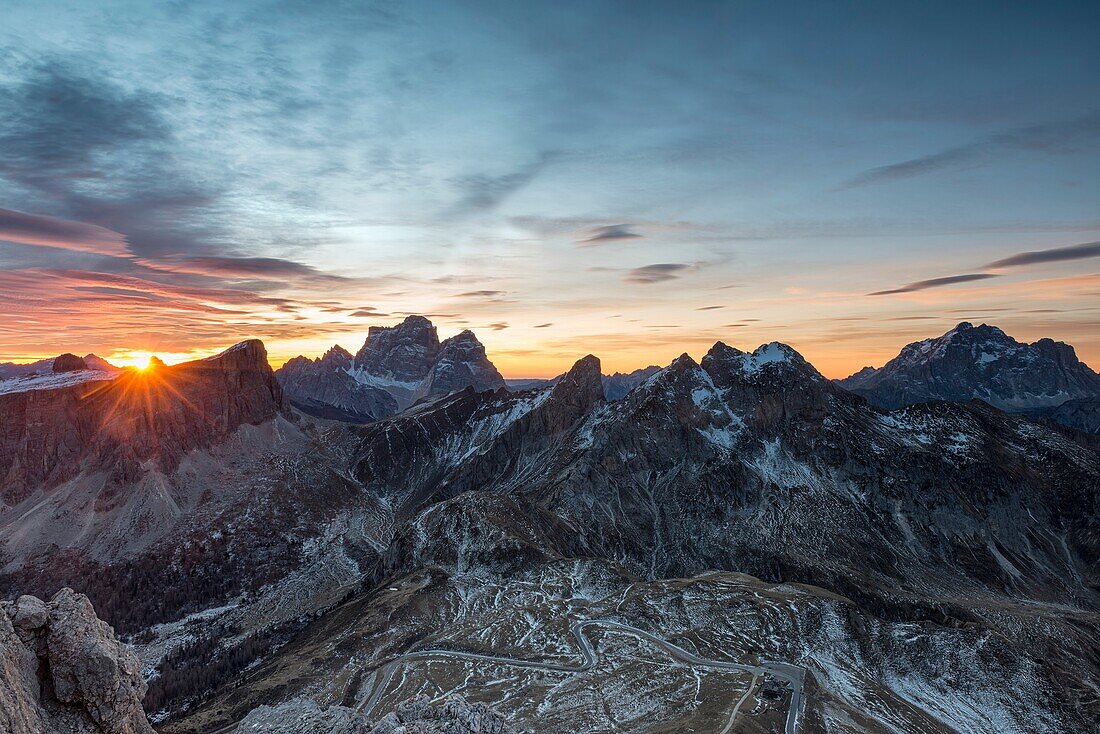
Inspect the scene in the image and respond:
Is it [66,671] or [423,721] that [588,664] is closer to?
[423,721]

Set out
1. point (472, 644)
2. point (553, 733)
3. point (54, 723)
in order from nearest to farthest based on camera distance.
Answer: point (54, 723) → point (553, 733) → point (472, 644)

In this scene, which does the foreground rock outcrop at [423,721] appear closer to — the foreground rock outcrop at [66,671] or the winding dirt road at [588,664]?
the foreground rock outcrop at [66,671]

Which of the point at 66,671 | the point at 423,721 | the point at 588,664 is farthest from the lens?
the point at 588,664

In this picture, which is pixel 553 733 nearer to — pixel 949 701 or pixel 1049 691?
pixel 949 701

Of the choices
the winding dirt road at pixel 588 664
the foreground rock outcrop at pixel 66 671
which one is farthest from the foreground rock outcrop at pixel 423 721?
the winding dirt road at pixel 588 664

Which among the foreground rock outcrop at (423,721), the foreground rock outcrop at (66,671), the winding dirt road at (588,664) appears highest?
the foreground rock outcrop at (66,671)

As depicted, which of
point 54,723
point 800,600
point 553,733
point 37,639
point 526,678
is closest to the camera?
point 54,723

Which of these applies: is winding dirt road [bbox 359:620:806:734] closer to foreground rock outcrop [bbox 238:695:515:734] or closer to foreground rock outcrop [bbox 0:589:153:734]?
foreground rock outcrop [bbox 238:695:515:734]

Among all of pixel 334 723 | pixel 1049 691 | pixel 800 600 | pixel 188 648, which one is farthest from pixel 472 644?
pixel 188 648

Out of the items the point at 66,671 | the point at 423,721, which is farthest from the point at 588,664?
the point at 66,671
